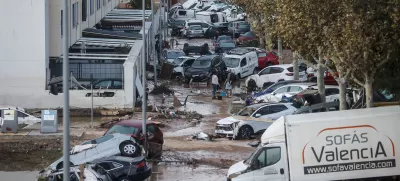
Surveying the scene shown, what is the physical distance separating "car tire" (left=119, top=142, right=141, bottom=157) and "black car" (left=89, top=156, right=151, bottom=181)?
4.35 ft

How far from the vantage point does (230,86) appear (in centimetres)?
4278

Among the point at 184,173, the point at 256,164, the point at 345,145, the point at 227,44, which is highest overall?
the point at 345,145

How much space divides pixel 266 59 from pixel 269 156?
2979cm

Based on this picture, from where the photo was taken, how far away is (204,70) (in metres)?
A: 47.0

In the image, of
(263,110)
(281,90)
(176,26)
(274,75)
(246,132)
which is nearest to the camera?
(246,132)

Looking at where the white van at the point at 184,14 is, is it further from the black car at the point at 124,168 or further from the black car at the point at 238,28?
the black car at the point at 124,168

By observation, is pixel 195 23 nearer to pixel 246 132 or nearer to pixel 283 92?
pixel 283 92

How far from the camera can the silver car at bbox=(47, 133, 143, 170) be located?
2369cm

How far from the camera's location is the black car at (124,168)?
2253 centimetres

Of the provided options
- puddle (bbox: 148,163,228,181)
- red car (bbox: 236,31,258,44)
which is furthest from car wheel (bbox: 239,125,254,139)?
red car (bbox: 236,31,258,44)

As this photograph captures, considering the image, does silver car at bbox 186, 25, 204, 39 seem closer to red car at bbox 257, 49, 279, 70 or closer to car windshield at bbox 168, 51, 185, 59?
car windshield at bbox 168, 51, 185, 59

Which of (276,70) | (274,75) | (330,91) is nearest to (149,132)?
(330,91)

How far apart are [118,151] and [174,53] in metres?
30.5

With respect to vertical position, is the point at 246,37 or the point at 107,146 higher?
the point at 107,146
